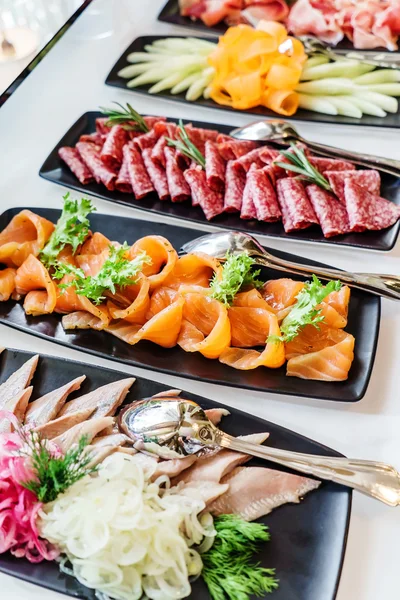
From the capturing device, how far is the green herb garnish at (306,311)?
1885mm

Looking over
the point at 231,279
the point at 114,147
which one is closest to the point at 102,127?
the point at 114,147

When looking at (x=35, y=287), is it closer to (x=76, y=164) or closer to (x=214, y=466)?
(x=76, y=164)

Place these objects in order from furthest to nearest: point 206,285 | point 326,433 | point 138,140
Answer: point 138,140
point 206,285
point 326,433

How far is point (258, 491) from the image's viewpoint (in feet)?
5.34

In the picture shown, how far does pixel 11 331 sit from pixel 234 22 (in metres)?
2.08

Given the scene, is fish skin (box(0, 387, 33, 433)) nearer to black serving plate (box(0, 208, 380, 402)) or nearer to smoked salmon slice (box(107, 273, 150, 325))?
black serving plate (box(0, 208, 380, 402))

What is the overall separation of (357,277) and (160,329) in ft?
2.09

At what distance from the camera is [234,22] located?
337 cm

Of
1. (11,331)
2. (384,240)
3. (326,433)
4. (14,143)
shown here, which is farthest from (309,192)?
(14,143)

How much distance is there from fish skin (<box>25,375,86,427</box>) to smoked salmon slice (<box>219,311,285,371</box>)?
433mm

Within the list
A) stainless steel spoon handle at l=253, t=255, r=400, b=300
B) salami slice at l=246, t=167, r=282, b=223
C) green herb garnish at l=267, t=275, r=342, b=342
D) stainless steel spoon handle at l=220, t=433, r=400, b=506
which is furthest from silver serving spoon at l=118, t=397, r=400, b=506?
salami slice at l=246, t=167, r=282, b=223

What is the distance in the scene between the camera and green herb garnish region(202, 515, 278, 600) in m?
1.47

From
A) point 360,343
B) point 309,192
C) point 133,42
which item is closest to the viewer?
point 360,343

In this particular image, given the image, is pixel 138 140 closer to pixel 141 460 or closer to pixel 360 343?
pixel 360 343
